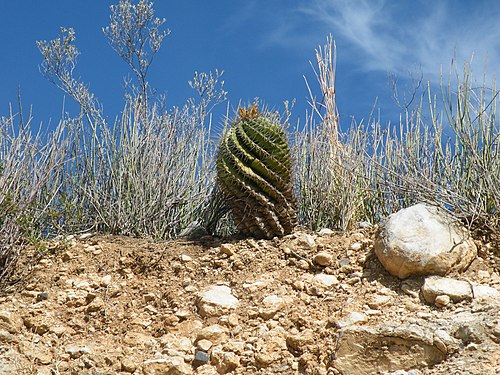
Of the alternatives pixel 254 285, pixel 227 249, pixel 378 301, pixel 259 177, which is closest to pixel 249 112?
pixel 259 177

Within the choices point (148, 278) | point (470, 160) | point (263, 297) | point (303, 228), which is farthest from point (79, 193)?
point (470, 160)

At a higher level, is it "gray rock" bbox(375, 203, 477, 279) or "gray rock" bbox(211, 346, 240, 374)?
"gray rock" bbox(375, 203, 477, 279)

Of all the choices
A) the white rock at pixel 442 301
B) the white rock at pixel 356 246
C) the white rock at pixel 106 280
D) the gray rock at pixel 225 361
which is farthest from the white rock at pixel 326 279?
the white rock at pixel 106 280

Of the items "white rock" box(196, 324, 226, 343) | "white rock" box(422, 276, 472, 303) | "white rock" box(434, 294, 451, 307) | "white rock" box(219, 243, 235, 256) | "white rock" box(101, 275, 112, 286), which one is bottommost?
"white rock" box(196, 324, 226, 343)

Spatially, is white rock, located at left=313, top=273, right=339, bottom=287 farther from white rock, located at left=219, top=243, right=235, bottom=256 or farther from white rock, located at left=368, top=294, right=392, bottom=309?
white rock, located at left=219, top=243, right=235, bottom=256

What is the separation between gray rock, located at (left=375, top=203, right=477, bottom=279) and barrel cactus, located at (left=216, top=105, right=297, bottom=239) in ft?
3.01

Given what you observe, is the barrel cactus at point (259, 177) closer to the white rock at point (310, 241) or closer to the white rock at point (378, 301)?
the white rock at point (310, 241)

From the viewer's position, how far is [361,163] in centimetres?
624

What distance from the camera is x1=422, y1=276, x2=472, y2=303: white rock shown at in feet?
14.8

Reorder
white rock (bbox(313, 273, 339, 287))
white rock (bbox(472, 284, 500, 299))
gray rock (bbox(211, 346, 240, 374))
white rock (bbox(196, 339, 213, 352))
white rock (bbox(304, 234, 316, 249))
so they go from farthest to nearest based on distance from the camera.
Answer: white rock (bbox(304, 234, 316, 249)) → white rock (bbox(313, 273, 339, 287)) → white rock (bbox(472, 284, 500, 299)) → white rock (bbox(196, 339, 213, 352)) → gray rock (bbox(211, 346, 240, 374))

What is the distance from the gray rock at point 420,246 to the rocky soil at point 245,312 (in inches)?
4.2

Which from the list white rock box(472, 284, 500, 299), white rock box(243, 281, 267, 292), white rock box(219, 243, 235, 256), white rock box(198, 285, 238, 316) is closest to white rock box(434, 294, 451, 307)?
white rock box(472, 284, 500, 299)

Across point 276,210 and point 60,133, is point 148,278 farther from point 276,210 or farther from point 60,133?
point 60,133

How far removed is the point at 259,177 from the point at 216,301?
1138mm
